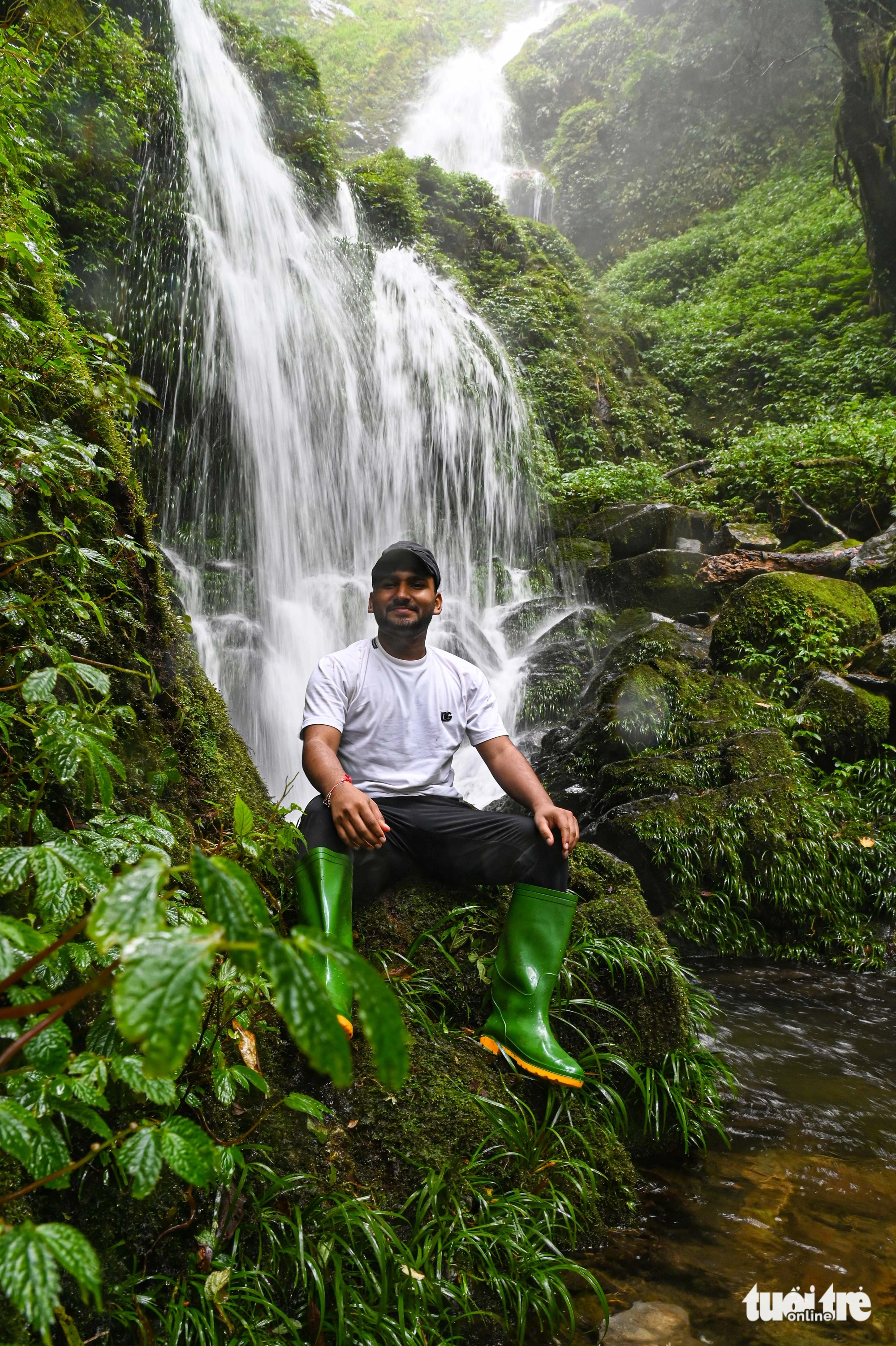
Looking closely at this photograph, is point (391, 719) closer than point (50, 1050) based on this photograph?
No

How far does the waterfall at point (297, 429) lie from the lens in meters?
8.34

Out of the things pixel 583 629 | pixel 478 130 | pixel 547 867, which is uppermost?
pixel 478 130

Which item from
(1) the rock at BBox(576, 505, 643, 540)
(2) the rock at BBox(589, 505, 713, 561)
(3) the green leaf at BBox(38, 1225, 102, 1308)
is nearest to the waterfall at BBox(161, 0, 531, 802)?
(1) the rock at BBox(576, 505, 643, 540)

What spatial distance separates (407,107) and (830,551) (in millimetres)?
29207

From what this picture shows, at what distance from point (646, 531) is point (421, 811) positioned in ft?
27.2

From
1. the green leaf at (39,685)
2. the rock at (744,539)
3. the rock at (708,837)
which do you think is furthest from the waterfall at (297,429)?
the green leaf at (39,685)

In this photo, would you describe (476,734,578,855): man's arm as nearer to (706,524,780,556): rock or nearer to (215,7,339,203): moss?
(706,524,780,556): rock

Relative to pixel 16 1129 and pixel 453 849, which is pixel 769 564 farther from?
pixel 16 1129

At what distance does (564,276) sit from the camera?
1845 centimetres

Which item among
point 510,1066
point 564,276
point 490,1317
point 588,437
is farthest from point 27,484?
point 564,276

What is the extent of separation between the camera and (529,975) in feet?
8.75

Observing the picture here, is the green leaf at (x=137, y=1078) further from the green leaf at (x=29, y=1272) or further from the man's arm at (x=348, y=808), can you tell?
the man's arm at (x=348, y=808)

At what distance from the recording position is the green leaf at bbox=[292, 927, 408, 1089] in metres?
0.73

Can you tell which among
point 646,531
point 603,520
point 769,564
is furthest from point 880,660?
point 603,520
